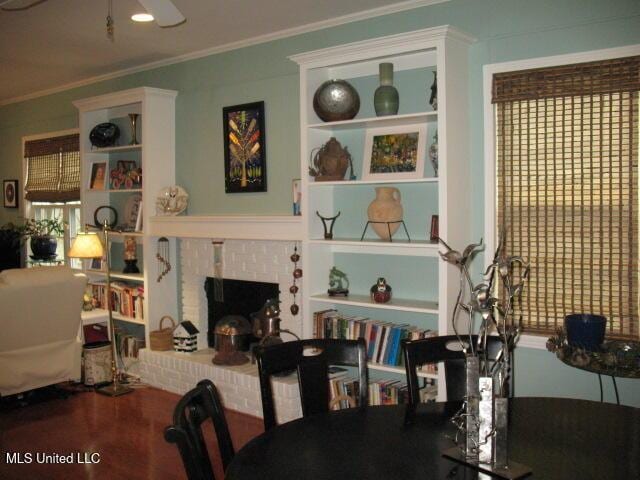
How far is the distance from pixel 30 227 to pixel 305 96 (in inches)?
179

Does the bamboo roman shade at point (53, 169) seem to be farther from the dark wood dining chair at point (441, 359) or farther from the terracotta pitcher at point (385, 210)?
the dark wood dining chair at point (441, 359)

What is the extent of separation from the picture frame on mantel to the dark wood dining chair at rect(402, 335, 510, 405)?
2.45 metres

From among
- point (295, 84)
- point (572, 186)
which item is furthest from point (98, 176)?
point (572, 186)

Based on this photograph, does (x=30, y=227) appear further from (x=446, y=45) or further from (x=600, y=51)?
(x=600, y=51)

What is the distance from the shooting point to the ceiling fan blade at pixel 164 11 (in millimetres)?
2113

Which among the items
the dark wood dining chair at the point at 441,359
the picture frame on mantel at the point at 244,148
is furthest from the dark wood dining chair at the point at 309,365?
the picture frame on mantel at the point at 244,148

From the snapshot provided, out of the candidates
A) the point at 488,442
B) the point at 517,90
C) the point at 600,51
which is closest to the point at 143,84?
the point at 517,90

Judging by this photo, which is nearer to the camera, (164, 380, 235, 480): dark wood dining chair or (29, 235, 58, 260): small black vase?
(164, 380, 235, 480): dark wood dining chair

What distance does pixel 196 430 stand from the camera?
1.66m

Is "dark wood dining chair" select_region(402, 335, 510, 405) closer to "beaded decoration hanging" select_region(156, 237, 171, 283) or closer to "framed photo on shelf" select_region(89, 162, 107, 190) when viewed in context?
"beaded decoration hanging" select_region(156, 237, 171, 283)

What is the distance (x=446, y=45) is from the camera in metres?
3.29

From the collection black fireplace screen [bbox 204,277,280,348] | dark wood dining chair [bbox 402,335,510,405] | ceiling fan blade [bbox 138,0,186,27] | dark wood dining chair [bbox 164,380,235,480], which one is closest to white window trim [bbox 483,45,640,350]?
dark wood dining chair [bbox 402,335,510,405]

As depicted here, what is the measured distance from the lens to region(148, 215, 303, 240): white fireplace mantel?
414 centimetres

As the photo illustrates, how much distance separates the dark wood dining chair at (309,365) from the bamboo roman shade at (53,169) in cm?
470
